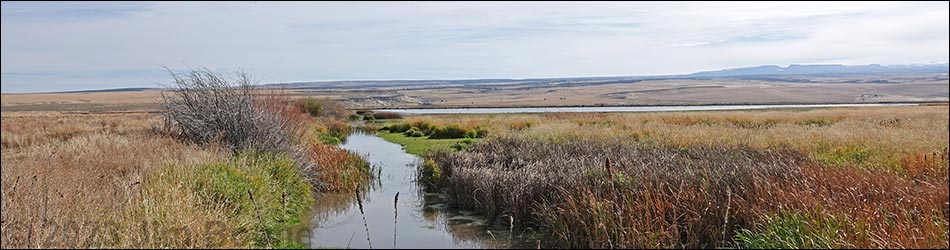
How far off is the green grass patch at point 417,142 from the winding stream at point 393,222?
26.2 ft

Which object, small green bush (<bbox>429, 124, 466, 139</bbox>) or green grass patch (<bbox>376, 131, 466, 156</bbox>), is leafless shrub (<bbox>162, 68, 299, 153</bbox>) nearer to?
green grass patch (<bbox>376, 131, 466, 156</bbox>)

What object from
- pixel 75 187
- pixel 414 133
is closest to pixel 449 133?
pixel 414 133

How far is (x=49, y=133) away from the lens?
77.2 feet

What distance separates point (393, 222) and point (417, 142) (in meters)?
18.8

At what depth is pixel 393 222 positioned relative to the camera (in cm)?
1448

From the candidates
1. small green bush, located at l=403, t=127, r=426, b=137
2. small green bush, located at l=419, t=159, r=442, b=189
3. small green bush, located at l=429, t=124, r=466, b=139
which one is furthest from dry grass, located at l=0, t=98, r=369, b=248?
small green bush, located at l=403, t=127, r=426, b=137

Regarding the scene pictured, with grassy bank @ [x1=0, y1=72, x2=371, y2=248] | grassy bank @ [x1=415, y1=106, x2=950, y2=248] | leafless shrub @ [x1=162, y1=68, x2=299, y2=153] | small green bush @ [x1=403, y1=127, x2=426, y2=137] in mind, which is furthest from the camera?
small green bush @ [x1=403, y1=127, x2=426, y2=137]

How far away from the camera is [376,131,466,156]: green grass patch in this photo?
28656 millimetres

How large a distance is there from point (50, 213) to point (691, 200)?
29.1 ft

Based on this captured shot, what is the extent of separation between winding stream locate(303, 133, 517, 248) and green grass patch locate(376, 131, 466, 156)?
7.98 meters

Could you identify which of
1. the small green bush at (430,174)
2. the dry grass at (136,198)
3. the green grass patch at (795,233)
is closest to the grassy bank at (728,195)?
the green grass patch at (795,233)

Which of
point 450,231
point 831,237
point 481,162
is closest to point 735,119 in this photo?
point 481,162

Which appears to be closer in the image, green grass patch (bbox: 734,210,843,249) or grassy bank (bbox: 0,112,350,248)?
grassy bank (bbox: 0,112,350,248)

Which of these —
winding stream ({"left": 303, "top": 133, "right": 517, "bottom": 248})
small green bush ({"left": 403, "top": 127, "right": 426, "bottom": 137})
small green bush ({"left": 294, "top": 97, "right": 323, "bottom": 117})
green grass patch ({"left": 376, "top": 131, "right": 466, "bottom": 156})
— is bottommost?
winding stream ({"left": 303, "top": 133, "right": 517, "bottom": 248})
